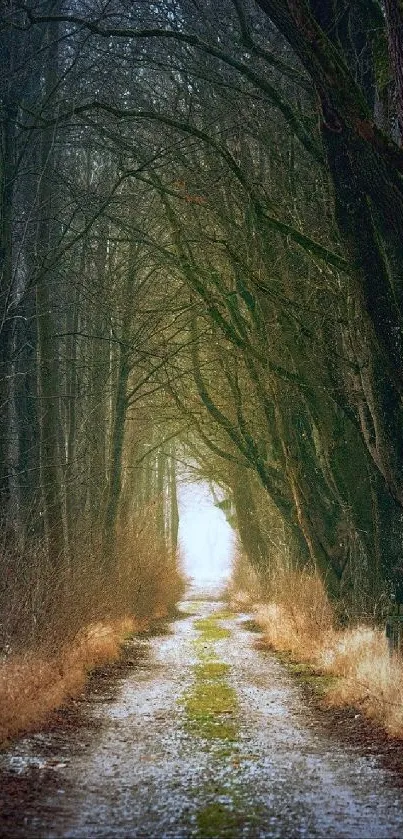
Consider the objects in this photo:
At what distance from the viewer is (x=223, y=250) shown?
12945 millimetres

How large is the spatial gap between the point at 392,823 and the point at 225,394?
1505cm

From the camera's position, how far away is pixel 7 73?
11.5 m

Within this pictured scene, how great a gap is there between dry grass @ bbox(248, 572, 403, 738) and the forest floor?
260 mm

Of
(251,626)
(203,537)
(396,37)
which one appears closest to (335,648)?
(396,37)

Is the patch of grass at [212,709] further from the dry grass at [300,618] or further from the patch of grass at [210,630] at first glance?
the patch of grass at [210,630]

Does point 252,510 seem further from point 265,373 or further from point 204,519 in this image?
point 204,519

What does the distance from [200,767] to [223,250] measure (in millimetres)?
8031

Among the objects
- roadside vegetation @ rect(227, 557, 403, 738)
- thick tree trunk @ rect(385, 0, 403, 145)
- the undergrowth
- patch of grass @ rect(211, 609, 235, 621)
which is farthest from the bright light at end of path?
thick tree trunk @ rect(385, 0, 403, 145)

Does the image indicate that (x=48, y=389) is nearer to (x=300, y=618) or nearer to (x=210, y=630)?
(x=300, y=618)

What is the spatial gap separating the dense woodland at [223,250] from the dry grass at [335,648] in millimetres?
477

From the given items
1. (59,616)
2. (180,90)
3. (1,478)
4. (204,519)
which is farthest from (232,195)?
(204,519)

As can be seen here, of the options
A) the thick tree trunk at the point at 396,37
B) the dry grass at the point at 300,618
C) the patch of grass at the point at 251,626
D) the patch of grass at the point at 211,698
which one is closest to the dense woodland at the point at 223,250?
the thick tree trunk at the point at 396,37

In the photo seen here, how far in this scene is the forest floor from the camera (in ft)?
16.6

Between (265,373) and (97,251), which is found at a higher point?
(97,251)
